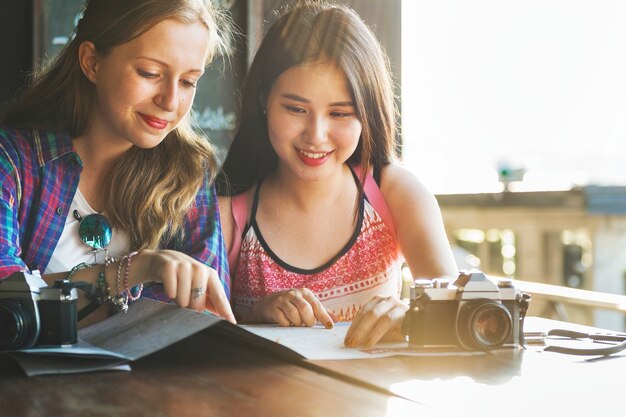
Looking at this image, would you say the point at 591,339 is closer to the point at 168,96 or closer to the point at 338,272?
the point at 338,272

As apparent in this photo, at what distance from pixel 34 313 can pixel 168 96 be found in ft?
2.04

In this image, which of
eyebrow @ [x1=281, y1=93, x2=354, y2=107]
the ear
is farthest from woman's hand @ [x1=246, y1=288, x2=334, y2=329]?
the ear

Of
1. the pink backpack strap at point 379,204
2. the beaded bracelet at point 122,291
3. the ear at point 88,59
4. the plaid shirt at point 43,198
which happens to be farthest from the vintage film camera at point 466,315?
the ear at point 88,59

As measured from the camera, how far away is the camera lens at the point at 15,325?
0.86 metres

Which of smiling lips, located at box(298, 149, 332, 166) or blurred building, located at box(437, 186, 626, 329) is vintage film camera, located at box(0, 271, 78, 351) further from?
blurred building, located at box(437, 186, 626, 329)

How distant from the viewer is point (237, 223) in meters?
1.71

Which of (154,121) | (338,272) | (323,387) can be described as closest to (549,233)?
(338,272)

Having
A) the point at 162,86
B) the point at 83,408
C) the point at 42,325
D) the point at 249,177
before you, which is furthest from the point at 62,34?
the point at 83,408

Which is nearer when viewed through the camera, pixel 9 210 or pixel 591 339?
pixel 591 339

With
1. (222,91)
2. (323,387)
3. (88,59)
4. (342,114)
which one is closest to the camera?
(323,387)

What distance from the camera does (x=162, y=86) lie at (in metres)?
1.41

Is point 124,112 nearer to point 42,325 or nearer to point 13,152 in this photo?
point 13,152

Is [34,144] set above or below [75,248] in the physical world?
above

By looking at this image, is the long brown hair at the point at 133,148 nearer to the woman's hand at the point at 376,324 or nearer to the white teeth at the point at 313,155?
the white teeth at the point at 313,155
